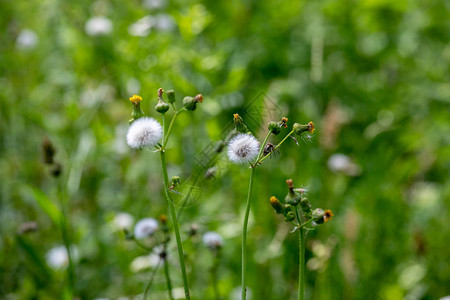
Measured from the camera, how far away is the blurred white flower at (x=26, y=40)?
338 centimetres

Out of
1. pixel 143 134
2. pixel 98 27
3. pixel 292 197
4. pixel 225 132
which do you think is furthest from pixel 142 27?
pixel 292 197

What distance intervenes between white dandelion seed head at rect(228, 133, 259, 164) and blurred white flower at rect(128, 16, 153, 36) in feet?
6.12

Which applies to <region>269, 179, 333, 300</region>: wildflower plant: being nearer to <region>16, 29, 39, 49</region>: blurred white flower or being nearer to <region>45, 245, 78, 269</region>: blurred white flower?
<region>45, 245, 78, 269</region>: blurred white flower

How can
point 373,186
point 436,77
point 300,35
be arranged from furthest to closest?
point 300,35, point 436,77, point 373,186

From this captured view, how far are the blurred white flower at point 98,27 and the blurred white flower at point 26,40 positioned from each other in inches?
20.7

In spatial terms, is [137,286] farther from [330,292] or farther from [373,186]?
[373,186]

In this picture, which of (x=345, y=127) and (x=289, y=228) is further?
(x=345, y=127)

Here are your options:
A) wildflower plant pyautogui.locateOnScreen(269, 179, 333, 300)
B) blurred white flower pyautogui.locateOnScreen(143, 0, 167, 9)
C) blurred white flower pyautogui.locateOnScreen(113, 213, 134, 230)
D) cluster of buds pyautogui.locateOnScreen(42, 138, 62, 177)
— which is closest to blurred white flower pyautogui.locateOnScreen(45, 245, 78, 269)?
blurred white flower pyautogui.locateOnScreen(113, 213, 134, 230)

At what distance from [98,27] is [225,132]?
7.02 feet

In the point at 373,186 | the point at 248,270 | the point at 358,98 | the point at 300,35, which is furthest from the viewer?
the point at 300,35

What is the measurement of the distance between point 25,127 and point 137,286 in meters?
1.58

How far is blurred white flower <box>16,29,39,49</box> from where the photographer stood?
338 cm

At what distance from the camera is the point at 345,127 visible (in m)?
3.12

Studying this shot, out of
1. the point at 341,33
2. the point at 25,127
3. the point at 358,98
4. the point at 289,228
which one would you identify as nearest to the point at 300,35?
the point at 341,33
